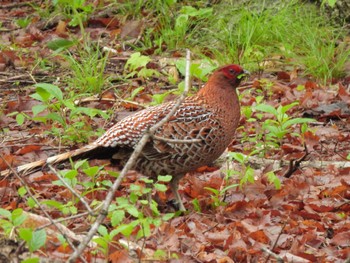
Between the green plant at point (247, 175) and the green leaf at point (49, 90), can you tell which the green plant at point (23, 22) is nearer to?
the green leaf at point (49, 90)

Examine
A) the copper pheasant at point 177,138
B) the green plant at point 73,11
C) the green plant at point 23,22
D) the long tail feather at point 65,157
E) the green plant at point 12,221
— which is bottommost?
the green plant at point 23,22

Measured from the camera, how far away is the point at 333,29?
9820 mm

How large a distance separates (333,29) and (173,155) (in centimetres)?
443

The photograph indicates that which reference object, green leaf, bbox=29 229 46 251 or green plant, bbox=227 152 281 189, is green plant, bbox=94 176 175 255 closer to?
green leaf, bbox=29 229 46 251

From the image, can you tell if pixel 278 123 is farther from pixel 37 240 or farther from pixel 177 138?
pixel 37 240

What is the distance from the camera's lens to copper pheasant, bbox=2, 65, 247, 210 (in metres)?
6.03

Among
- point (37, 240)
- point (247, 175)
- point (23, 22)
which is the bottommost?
point (23, 22)

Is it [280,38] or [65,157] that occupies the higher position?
[65,157]

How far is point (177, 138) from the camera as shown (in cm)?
603

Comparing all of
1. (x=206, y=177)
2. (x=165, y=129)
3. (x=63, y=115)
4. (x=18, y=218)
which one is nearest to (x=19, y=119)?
(x=63, y=115)

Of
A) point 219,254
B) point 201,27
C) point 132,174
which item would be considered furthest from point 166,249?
point 201,27

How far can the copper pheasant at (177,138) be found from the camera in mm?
6031

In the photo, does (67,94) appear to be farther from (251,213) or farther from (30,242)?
(30,242)

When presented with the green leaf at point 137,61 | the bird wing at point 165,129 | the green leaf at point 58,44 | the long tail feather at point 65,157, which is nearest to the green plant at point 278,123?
the bird wing at point 165,129
